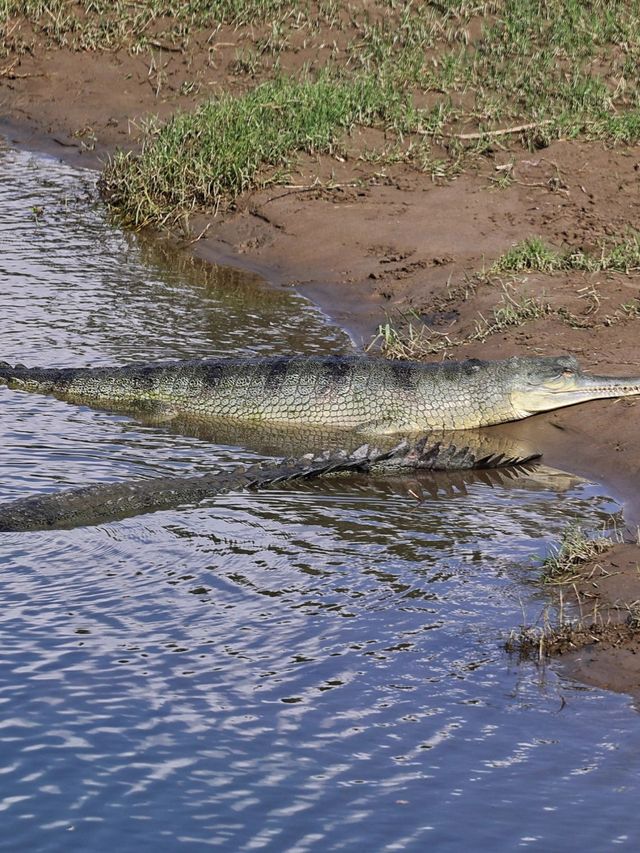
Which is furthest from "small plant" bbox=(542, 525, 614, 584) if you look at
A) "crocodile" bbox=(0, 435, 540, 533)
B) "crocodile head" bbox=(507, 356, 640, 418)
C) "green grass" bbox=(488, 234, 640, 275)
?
"green grass" bbox=(488, 234, 640, 275)

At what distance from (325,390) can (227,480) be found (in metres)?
1.72

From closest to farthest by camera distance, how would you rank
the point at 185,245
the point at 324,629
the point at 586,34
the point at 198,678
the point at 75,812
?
the point at 75,812 → the point at 198,678 → the point at 324,629 → the point at 185,245 → the point at 586,34

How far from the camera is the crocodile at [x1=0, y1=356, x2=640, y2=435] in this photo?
8211mm

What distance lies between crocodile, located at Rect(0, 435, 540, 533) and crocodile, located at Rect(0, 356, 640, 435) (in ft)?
0.85

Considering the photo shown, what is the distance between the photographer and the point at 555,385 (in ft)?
26.4

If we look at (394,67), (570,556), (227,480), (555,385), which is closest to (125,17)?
(394,67)

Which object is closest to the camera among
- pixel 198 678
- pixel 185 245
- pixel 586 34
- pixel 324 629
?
pixel 198 678

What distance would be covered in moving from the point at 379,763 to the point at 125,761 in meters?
0.76

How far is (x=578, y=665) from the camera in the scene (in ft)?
16.2

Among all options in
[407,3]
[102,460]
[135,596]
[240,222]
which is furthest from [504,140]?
[135,596]

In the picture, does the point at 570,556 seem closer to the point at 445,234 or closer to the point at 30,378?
the point at 30,378

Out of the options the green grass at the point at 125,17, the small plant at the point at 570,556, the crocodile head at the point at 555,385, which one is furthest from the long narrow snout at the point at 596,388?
the green grass at the point at 125,17

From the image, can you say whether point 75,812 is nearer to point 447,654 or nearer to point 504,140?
point 447,654

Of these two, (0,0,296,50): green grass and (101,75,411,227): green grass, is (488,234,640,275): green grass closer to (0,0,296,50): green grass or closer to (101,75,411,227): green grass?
(101,75,411,227): green grass
